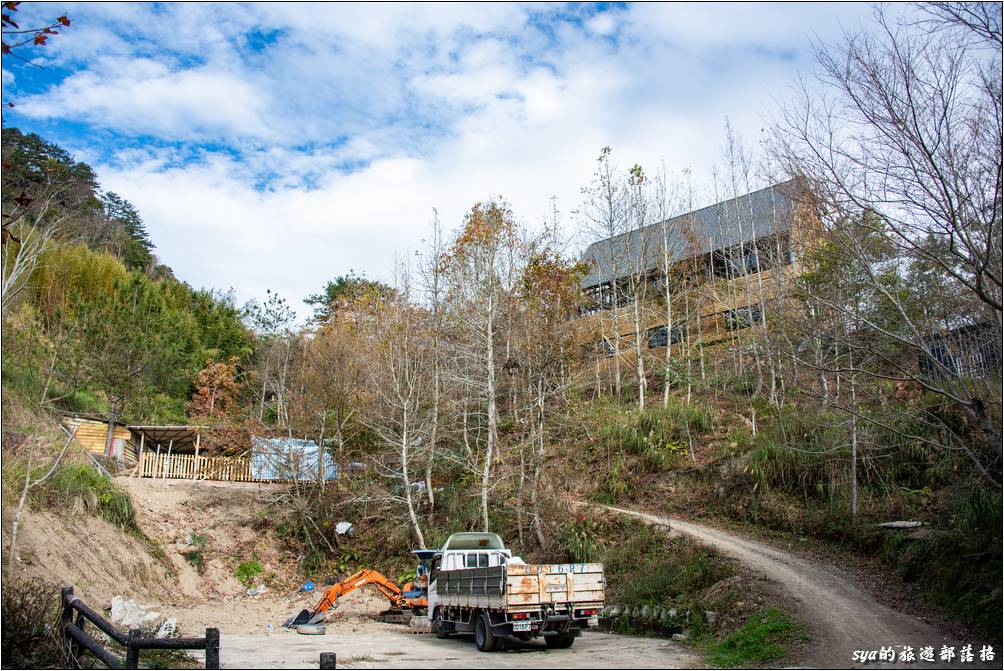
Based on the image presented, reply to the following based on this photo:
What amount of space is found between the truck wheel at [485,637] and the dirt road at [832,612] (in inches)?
191

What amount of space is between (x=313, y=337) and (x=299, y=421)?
8.14 meters

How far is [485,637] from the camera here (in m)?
11.9

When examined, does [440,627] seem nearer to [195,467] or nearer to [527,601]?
[527,601]

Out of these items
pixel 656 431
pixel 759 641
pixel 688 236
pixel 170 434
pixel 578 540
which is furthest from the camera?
pixel 688 236

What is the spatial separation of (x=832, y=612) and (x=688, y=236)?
17603mm

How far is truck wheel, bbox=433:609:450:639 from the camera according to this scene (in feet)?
Result: 45.0

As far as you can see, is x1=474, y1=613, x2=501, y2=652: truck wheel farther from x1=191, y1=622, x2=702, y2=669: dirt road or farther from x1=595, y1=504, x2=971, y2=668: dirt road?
x1=595, y1=504, x2=971, y2=668: dirt road

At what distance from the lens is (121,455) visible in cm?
2534

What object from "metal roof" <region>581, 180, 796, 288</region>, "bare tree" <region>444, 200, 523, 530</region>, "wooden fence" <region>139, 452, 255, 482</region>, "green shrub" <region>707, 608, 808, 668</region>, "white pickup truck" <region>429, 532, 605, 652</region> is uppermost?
"metal roof" <region>581, 180, 796, 288</region>

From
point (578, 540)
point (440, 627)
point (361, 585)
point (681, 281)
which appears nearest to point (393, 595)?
point (361, 585)

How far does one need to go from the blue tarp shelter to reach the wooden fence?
1.86 m

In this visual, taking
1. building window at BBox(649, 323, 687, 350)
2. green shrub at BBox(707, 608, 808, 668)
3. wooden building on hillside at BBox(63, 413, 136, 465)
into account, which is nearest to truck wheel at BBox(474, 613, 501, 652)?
green shrub at BBox(707, 608, 808, 668)

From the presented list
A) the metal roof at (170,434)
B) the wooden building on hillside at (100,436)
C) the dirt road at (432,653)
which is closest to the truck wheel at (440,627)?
the dirt road at (432,653)

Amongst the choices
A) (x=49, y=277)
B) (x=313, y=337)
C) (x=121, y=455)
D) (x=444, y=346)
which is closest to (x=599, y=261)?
(x=444, y=346)
